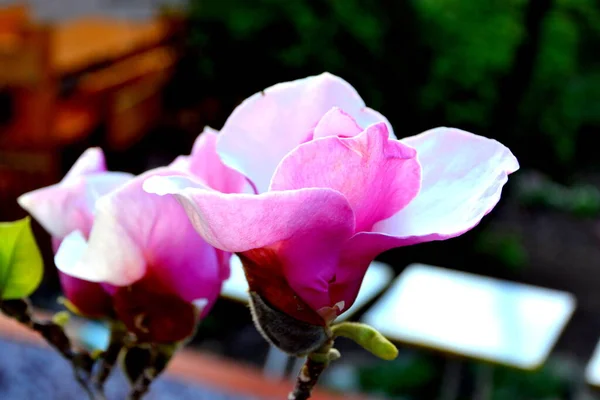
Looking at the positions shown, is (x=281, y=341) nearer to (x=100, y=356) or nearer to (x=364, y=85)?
(x=100, y=356)

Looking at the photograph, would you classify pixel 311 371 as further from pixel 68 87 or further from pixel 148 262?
pixel 68 87

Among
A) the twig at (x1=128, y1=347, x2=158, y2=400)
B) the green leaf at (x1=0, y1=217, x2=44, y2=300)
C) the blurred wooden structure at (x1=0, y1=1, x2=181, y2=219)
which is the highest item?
the green leaf at (x1=0, y1=217, x2=44, y2=300)

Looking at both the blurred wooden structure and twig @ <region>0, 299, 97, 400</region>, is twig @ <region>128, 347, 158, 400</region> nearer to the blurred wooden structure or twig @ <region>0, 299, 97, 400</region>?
twig @ <region>0, 299, 97, 400</region>

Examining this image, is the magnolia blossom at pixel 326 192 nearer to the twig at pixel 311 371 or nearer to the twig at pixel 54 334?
the twig at pixel 311 371

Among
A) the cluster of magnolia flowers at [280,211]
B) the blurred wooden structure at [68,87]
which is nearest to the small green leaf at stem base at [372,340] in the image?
the cluster of magnolia flowers at [280,211]

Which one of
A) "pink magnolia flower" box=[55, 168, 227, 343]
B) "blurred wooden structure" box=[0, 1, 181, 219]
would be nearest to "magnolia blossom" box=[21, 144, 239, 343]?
"pink magnolia flower" box=[55, 168, 227, 343]

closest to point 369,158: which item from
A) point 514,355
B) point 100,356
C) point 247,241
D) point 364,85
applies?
point 247,241
